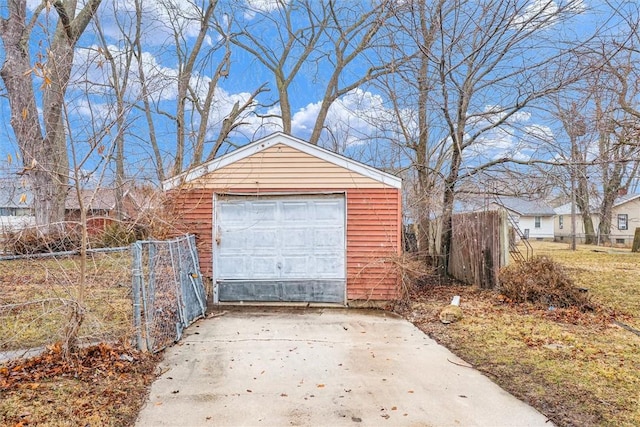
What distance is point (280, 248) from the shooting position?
8273mm

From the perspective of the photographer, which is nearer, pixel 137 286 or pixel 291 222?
pixel 137 286

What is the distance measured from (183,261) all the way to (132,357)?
2225mm

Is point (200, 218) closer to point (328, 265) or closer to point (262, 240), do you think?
point (262, 240)

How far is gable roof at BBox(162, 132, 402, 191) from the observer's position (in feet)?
26.7

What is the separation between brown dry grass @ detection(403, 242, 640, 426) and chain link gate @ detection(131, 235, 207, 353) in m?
3.72

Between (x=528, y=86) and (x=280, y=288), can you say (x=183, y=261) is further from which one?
(x=528, y=86)

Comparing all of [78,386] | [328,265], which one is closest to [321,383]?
[78,386]

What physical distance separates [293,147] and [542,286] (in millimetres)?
5341

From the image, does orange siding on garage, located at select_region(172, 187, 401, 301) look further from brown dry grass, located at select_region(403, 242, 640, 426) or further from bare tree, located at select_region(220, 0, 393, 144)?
bare tree, located at select_region(220, 0, 393, 144)

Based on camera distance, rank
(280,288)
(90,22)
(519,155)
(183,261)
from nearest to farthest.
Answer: (183,261)
(280,288)
(519,155)
(90,22)

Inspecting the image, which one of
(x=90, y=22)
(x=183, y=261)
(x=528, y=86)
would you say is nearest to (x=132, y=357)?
(x=183, y=261)

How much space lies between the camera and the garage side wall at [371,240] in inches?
→ 320

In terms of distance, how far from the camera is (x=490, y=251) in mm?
8883

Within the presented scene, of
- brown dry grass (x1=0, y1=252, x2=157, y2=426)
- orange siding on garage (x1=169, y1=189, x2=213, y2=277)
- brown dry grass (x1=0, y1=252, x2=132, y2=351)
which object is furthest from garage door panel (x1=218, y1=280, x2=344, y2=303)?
brown dry grass (x1=0, y1=252, x2=157, y2=426)
